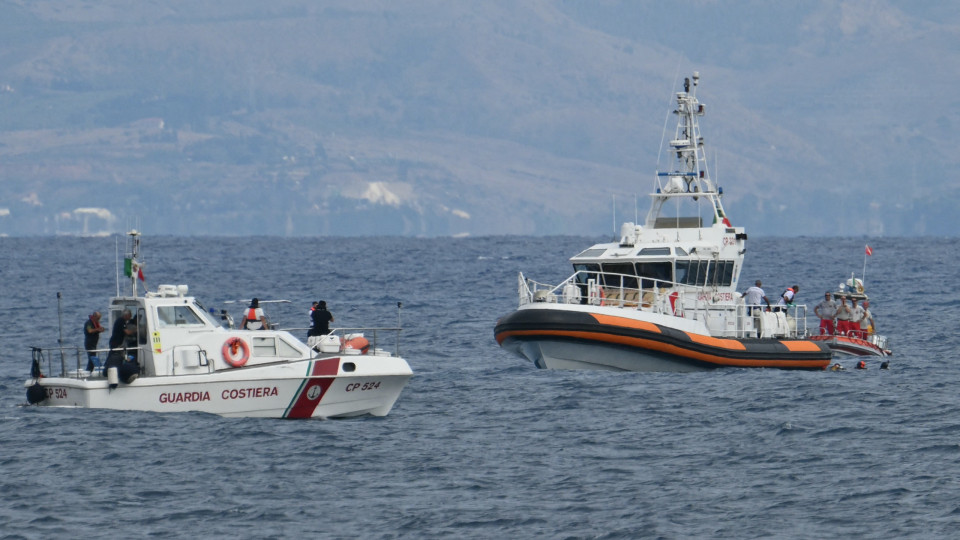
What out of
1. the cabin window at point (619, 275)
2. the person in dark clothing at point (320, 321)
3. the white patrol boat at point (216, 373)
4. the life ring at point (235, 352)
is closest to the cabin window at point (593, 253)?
the cabin window at point (619, 275)

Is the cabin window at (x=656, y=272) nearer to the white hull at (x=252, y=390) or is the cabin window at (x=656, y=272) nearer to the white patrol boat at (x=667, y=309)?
the white patrol boat at (x=667, y=309)

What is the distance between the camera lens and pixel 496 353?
4141 centimetres

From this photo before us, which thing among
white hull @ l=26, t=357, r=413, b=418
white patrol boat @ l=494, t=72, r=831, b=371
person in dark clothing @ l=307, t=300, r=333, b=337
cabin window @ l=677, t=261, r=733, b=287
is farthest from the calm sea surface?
cabin window @ l=677, t=261, r=733, b=287

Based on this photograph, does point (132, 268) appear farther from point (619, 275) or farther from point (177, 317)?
point (619, 275)

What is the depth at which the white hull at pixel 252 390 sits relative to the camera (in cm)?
2752

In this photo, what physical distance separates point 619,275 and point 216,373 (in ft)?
36.2

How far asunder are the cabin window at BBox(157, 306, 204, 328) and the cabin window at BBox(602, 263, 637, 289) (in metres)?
10.6

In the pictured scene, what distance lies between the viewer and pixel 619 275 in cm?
3581

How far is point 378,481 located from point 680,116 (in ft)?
56.2

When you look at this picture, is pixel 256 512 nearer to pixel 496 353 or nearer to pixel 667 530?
pixel 667 530

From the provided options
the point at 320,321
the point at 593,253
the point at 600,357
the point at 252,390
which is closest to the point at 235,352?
the point at 252,390

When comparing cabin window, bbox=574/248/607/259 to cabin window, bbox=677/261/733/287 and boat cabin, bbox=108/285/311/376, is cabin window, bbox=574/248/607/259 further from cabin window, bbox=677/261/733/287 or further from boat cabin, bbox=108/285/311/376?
boat cabin, bbox=108/285/311/376

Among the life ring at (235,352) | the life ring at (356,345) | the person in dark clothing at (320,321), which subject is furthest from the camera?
the person in dark clothing at (320,321)

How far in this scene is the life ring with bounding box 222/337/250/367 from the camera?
90.8 feet
